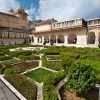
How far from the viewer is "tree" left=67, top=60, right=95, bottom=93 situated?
201 inches

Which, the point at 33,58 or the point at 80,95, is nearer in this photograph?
the point at 80,95

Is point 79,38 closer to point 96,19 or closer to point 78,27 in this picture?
point 78,27

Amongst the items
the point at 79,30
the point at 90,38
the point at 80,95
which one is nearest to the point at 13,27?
the point at 79,30

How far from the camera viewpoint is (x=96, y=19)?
1003 inches

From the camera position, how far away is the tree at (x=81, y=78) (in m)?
5.10

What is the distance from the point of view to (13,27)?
138ft

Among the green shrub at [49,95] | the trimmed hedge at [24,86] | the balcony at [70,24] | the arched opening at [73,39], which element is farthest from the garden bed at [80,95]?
the arched opening at [73,39]

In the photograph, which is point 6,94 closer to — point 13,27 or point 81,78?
point 81,78

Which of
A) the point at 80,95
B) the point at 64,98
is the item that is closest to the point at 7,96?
the point at 64,98

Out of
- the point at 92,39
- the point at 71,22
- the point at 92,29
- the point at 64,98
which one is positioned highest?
the point at 71,22

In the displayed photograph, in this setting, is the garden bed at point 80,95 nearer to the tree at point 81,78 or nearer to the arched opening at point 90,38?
the tree at point 81,78

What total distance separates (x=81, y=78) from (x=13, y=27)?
40661 mm

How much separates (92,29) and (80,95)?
23378mm

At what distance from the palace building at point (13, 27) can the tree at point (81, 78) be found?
1304 inches
